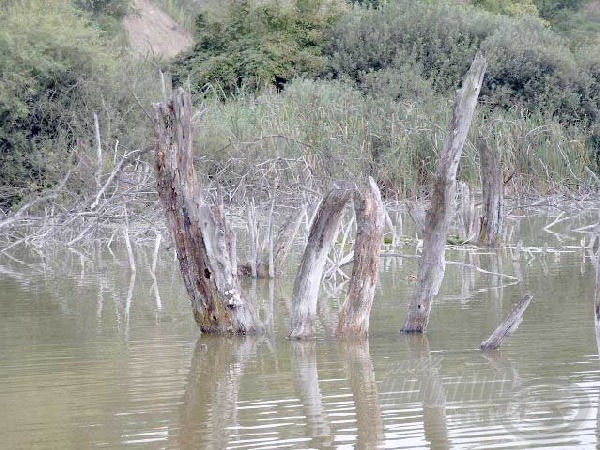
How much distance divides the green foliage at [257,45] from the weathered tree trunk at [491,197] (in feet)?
46.1

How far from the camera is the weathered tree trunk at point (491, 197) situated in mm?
14180

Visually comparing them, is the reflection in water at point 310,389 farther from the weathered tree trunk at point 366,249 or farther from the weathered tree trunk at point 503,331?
the weathered tree trunk at point 503,331

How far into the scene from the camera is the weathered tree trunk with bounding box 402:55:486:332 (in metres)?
7.74

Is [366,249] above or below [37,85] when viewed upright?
below

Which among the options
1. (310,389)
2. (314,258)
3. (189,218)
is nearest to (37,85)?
(189,218)

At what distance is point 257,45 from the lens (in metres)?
29.2

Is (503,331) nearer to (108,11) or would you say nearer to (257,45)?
(257,45)

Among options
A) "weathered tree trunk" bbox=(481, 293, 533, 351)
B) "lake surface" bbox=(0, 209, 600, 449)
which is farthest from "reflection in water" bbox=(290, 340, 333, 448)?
"weathered tree trunk" bbox=(481, 293, 533, 351)

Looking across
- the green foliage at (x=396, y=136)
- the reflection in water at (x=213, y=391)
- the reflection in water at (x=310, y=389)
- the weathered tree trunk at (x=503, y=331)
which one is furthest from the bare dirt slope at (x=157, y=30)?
the weathered tree trunk at (x=503, y=331)

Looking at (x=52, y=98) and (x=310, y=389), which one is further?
(x=52, y=98)

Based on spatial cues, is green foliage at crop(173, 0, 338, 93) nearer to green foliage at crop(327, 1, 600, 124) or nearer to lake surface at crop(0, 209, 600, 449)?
green foliage at crop(327, 1, 600, 124)

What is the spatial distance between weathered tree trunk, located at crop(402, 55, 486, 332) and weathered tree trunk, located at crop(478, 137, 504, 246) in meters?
6.37

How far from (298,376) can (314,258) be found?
135cm

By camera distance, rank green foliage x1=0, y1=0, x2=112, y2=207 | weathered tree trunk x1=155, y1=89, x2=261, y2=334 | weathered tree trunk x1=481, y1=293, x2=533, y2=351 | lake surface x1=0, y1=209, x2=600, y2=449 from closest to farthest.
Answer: lake surface x1=0, y1=209, x2=600, y2=449, weathered tree trunk x1=481, y1=293, x2=533, y2=351, weathered tree trunk x1=155, y1=89, x2=261, y2=334, green foliage x1=0, y1=0, x2=112, y2=207
